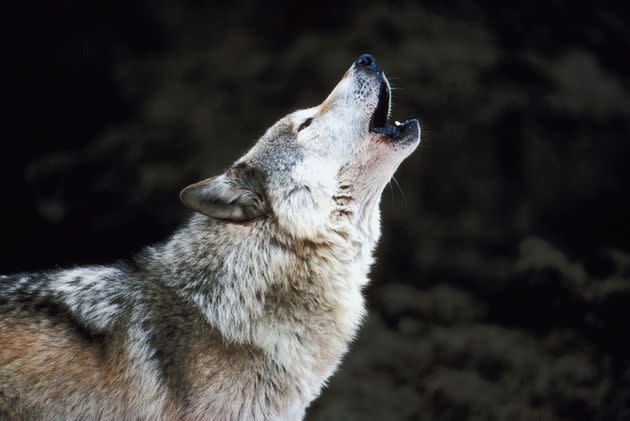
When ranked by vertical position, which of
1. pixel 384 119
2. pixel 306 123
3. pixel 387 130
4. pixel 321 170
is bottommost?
pixel 321 170

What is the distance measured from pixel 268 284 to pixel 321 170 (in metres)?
0.61

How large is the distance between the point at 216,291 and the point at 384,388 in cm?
279

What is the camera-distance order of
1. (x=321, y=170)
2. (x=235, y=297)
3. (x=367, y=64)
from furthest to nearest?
(x=367, y=64) → (x=321, y=170) → (x=235, y=297)

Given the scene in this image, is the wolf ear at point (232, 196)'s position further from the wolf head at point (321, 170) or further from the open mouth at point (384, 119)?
the open mouth at point (384, 119)

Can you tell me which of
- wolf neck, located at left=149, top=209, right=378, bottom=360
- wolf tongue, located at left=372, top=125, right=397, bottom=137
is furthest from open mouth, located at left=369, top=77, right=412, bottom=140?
wolf neck, located at left=149, top=209, right=378, bottom=360

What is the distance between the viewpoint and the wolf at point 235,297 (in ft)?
10.4

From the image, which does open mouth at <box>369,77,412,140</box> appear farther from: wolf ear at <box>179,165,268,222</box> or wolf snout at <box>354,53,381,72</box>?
wolf ear at <box>179,165,268,222</box>

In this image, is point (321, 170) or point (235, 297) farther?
point (321, 170)

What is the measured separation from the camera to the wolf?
3158mm

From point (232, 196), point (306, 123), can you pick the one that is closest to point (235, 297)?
point (232, 196)

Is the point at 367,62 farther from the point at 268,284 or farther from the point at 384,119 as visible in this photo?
the point at 268,284

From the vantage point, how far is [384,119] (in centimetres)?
380

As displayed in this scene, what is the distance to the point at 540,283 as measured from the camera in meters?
5.97

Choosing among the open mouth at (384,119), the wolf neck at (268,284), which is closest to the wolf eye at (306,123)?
the open mouth at (384,119)
